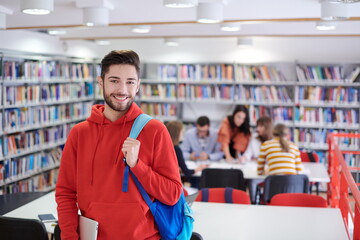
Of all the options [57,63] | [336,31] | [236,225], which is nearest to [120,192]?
[236,225]

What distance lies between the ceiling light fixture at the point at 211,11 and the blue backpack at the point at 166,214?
2548mm

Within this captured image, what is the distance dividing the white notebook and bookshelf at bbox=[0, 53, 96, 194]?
4.58 metres

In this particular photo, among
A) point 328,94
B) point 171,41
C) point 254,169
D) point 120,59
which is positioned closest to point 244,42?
point 171,41

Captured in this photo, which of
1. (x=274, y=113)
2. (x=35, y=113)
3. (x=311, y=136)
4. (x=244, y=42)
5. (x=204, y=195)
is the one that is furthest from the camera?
(x=274, y=113)

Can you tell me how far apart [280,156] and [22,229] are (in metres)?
3.01

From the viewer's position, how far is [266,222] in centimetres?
341

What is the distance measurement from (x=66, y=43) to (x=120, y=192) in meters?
6.56

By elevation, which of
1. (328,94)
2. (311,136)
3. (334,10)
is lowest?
(311,136)

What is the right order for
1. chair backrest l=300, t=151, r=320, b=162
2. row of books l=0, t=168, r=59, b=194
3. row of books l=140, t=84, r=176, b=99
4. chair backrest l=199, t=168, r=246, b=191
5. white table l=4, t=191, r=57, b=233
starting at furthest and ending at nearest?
row of books l=140, t=84, r=176, b=99 → row of books l=0, t=168, r=59, b=194 → chair backrest l=300, t=151, r=320, b=162 → chair backrest l=199, t=168, r=246, b=191 → white table l=4, t=191, r=57, b=233

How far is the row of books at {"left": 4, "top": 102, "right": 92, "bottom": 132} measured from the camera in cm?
655

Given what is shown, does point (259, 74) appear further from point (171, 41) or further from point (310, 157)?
point (310, 157)

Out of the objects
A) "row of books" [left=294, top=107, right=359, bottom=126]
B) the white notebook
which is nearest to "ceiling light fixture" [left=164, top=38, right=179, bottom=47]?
"row of books" [left=294, top=107, right=359, bottom=126]

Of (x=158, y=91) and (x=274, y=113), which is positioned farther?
(x=158, y=91)

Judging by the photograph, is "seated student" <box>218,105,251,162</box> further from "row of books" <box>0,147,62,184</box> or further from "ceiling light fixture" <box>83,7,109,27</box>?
"row of books" <box>0,147,62,184</box>
